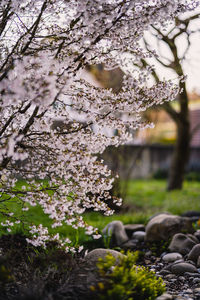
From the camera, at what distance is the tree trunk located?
1145cm

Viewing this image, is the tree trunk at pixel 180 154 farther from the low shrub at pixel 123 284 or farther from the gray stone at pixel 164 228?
the low shrub at pixel 123 284

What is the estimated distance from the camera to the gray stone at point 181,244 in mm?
5314

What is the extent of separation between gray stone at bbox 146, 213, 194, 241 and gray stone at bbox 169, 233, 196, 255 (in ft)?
1.13

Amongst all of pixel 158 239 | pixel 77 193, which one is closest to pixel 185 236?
pixel 158 239

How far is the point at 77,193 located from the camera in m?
3.54

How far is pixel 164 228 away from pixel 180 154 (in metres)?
6.40

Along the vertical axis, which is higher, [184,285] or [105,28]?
[105,28]

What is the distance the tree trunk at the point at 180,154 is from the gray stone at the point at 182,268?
7.19 metres

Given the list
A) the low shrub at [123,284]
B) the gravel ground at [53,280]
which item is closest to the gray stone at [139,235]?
the gravel ground at [53,280]

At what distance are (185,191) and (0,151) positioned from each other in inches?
396

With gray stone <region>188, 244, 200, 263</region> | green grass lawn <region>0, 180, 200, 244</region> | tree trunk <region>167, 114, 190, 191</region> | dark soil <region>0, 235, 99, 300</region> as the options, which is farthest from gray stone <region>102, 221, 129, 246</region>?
tree trunk <region>167, 114, 190, 191</region>

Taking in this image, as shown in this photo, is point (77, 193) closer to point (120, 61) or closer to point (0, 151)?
point (0, 151)

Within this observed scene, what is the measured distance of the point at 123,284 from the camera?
2969 millimetres

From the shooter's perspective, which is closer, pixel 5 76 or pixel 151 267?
pixel 5 76
